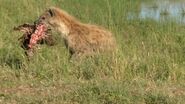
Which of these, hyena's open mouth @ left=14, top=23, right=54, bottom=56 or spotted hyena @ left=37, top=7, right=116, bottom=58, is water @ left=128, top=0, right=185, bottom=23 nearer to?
spotted hyena @ left=37, top=7, right=116, bottom=58

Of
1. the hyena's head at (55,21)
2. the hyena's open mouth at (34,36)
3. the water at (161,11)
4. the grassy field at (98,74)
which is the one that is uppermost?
the hyena's head at (55,21)

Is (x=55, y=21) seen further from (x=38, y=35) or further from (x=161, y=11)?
(x=161, y=11)

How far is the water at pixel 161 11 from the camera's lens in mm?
10268

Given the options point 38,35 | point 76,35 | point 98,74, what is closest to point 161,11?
point 76,35

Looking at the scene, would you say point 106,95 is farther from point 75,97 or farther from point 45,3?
point 45,3

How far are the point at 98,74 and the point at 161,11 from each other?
5718 mm

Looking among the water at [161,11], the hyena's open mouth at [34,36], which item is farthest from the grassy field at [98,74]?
the water at [161,11]

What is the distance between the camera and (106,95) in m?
4.82

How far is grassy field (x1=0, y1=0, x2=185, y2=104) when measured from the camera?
4.86 m

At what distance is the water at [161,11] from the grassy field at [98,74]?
1021 mm

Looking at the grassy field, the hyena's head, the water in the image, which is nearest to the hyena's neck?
the hyena's head

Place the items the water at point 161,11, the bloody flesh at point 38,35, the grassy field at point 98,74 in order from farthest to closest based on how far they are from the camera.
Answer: the water at point 161,11 < the bloody flesh at point 38,35 < the grassy field at point 98,74

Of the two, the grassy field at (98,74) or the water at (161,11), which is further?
the water at (161,11)

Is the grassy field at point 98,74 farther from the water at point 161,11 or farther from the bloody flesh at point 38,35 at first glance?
the water at point 161,11
